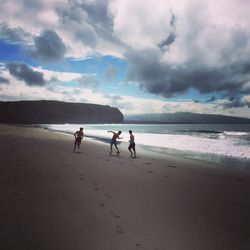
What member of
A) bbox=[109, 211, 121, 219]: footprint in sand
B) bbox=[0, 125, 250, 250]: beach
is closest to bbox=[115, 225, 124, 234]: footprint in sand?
bbox=[0, 125, 250, 250]: beach

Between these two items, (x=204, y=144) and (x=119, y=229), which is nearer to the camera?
(x=119, y=229)

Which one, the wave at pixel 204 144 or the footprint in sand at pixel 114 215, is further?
the wave at pixel 204 144

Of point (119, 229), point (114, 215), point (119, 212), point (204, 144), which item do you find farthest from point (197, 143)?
point (119, 229)

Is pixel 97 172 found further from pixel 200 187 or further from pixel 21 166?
pixel 200 187

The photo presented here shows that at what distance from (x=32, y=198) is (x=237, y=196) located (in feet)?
20.2

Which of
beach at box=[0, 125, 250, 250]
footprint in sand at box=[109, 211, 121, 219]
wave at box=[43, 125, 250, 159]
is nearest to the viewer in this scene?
beach at box=[0, 125, 250, 250]

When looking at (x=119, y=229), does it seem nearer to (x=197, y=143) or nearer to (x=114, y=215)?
(x=114, y=215)

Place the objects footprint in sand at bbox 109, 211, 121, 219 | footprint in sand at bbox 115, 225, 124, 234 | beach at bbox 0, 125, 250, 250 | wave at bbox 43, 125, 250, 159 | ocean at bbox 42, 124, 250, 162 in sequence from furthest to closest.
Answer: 1. wave at bbox 43, 125, 250, 159
2. ocean at bbox 42, 124, 250, 162
3. footprint in sand at bbox 109, 211, 121, 219
4. footprint in sand at bbox 115, 225, 124, 234
5. beach at bbox 0, 125, 250, 250

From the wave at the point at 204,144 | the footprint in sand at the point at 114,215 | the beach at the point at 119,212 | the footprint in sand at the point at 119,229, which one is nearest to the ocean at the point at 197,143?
the wave at the point at 204,144

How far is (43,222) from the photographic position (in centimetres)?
505

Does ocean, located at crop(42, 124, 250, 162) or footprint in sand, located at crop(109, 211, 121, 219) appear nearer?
footprint in sand, located at crop(109, 211, 121, 219)

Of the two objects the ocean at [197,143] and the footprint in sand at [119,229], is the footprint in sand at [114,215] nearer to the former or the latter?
the footprint in sand at [119,229]

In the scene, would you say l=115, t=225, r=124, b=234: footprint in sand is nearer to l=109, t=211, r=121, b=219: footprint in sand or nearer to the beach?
the beach

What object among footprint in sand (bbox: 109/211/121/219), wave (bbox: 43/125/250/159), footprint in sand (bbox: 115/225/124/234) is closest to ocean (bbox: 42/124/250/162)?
wave (bbox: 43/125/250/159)
